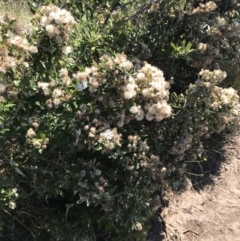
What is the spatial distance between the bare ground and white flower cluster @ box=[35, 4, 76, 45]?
1.72m

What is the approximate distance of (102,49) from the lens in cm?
222

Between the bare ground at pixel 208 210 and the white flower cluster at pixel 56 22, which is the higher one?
the white flower cluster at pixel 56 22

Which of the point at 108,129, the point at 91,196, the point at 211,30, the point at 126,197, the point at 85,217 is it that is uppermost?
the point at 211,30

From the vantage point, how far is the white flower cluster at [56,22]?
1.68m

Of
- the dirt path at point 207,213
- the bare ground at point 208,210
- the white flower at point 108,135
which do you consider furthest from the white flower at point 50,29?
the dirt path at point 207,213

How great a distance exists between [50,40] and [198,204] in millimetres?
2042

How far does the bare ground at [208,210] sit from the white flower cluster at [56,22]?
1.72 m

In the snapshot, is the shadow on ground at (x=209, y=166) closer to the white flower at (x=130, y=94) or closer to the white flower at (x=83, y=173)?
the white flower at (x=83, y=173)

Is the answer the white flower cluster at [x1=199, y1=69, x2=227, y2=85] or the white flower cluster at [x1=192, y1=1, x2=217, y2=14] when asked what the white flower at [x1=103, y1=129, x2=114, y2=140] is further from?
the white flower cluster at [x1=192, y1=1, x2=217, y2=14]

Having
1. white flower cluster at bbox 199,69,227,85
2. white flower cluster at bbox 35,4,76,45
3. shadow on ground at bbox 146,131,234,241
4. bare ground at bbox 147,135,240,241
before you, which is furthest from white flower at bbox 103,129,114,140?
shadow on ground at bbox 146,131,234,241

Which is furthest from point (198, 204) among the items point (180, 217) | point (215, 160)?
point (215, 160)

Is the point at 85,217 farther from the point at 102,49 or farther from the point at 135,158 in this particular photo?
the point at 102,49

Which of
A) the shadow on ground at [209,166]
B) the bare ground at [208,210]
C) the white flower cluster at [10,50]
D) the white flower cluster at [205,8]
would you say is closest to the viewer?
the white flower cluster at [10,50]

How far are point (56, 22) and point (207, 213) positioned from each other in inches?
84.1
